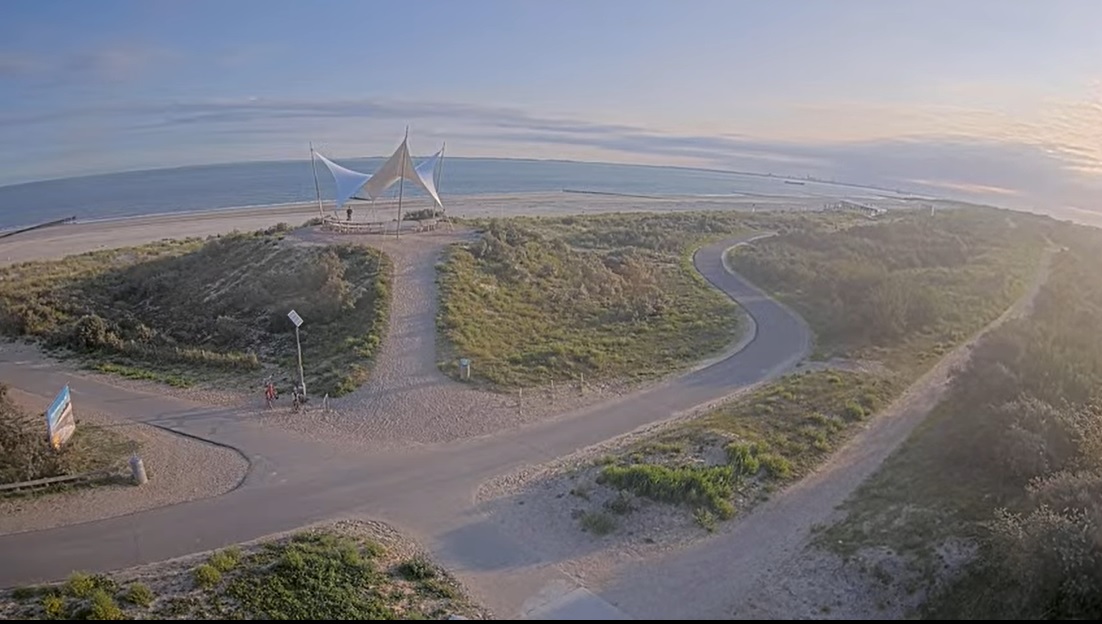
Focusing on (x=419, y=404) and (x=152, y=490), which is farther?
(x=419, y=404)

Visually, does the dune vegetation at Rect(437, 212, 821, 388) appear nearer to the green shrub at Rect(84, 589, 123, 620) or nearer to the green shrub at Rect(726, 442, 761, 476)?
the green shrub at Rect(726, 442, 761, 476)

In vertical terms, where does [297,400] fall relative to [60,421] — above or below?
below

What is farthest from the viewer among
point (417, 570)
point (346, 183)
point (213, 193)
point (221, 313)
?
point (213, 193)

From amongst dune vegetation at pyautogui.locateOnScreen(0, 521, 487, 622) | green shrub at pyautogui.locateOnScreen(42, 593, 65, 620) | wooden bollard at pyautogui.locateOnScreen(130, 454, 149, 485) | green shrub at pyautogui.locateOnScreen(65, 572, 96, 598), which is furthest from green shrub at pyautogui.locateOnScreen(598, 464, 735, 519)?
wooden bollard at pyautogui.locateOnScreen(130, 454, 149, 485)

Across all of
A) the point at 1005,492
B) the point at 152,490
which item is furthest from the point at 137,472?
the point at 1005,492

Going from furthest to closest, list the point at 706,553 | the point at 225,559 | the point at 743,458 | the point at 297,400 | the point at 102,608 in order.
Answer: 1. the point at 297,400
2. the point at 743,458
3. the point at 706,553
4. the point at 225,559
5. the point at 102,608

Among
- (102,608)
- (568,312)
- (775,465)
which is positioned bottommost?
(102,608)

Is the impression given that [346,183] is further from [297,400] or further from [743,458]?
[743,458]

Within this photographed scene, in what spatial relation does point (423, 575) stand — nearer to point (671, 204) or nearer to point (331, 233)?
point (331, 233)
